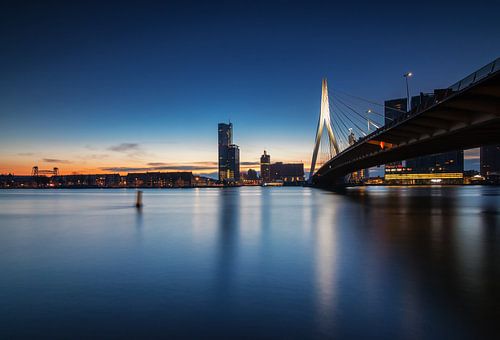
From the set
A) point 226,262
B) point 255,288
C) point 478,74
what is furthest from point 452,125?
→ point 255,288

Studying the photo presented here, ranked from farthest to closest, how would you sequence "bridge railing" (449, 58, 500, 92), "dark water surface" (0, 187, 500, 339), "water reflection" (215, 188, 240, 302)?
"bridge railing" (449, 58, 500, 92) → "water reflection" (215, 188, 240, 302) → "dark water surface" (0, 187, 500, 339)

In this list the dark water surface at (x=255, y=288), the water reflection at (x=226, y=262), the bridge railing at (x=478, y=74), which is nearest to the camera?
the dark water surface at (x=255, y=288)

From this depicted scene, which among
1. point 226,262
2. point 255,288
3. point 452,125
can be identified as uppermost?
point 452,125

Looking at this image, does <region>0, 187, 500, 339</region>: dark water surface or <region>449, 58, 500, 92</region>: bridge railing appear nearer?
<region>0, 187, 500, 339</region>: dark water surface

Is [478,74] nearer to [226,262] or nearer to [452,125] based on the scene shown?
[452,125]

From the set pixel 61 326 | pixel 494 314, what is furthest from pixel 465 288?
pixel 61 326

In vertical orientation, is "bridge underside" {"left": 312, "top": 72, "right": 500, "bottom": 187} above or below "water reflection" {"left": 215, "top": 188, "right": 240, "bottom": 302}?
above

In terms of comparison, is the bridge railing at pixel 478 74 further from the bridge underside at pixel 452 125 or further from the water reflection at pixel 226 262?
the water reflection at pixel 226 262

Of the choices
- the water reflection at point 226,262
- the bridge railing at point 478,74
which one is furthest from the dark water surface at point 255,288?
the bridge railing at point 478,74

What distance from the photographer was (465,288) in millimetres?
7805

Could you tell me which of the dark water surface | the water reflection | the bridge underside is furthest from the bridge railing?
the water reflection

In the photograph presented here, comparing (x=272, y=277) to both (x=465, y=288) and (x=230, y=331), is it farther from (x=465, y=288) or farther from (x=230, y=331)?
(x=465, y=288)

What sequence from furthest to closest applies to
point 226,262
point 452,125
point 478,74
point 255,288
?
point 452,125 → point 478,74 → point 226,262 → point 255,288

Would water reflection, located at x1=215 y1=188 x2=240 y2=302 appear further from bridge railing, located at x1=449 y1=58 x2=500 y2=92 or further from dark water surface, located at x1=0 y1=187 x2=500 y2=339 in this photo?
bridge railing, located at x1=449 y1=58 x2=500 y2=92
